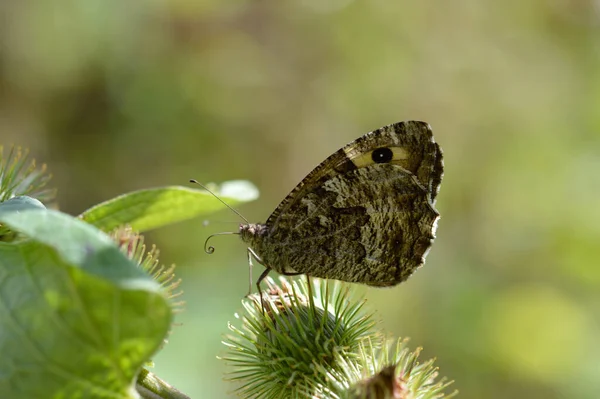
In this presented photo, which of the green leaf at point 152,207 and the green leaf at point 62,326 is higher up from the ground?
the green leaf at point 152,207

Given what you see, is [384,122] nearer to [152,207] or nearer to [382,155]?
[382,155]

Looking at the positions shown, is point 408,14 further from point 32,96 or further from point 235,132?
point 32,96

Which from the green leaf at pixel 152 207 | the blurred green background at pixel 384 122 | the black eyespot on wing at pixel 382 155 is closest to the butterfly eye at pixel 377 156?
the black eyespot on wing at pixel 382 155

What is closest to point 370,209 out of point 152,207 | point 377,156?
point 377,156

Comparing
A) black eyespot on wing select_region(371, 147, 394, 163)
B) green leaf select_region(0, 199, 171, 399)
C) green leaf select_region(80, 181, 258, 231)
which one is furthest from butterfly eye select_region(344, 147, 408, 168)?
green leaf select_region(0, 199, 171, 399)

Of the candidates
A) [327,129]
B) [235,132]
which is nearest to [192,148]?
[235,132]

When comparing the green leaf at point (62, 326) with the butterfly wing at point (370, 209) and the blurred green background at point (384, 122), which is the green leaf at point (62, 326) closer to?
the butterfly wing at point (370, 209)
